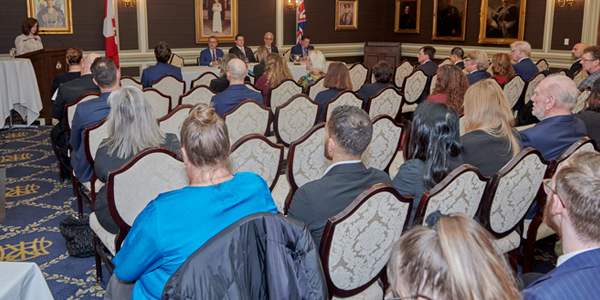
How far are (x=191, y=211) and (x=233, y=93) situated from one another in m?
3.31

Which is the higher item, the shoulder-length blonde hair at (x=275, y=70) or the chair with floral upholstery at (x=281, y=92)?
the shoulder-length blonde hair at (x=275, y=70)

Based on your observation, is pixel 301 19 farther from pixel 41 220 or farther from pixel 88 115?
pixel 41 220

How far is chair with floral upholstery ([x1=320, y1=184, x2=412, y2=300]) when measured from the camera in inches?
75.8

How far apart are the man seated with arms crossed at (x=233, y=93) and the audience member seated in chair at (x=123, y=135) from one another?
188cm

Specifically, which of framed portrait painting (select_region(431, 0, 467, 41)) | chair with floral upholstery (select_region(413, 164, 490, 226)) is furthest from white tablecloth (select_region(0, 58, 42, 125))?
framed portrait painting (select_region(431, 0, 467, 41))

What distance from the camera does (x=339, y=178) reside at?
2135mm

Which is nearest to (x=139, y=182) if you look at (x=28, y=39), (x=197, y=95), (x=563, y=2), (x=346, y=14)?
(x=197, y=95)

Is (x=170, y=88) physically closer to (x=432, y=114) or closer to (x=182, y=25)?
(x=432, y=114)

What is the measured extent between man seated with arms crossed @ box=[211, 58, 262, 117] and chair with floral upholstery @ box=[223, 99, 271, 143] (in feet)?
1.97

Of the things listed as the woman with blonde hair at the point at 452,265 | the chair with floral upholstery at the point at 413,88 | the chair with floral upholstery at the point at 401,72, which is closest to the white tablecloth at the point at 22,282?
the woman with blonde hair at the point at 452,265

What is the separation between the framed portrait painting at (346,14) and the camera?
13.6 meters

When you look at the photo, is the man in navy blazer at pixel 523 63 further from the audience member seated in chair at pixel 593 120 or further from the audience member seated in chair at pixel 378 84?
the audience member seated in chair at pixel 593 120

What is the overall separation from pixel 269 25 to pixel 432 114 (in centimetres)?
1042

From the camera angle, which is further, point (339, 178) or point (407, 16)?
point (407, 16)
